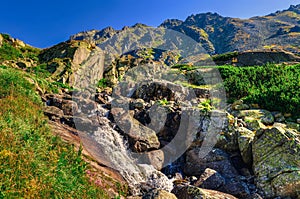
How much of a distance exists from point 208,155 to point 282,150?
378cm

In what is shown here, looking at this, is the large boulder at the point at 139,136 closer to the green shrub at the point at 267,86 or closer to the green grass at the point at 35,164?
the green grass at the point at 35,164

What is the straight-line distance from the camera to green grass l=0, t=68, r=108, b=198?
230 inches

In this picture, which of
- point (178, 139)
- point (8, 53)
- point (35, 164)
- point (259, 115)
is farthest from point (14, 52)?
point (35, 164)

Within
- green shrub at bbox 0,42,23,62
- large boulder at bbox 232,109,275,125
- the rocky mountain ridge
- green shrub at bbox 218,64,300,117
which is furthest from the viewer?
green shrub at bbox 0,42,23,62

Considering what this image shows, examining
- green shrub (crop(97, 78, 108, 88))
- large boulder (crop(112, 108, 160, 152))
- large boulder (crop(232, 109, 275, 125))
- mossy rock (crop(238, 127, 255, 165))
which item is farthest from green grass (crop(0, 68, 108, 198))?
green shrub (crop(97, 78, 108, 88))

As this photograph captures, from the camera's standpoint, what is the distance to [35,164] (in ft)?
22.6

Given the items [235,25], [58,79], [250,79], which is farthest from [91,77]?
[235,25]

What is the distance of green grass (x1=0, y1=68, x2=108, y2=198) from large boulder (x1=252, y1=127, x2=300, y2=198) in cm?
790

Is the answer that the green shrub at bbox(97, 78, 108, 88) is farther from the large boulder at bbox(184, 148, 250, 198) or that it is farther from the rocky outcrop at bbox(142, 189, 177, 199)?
the rocky outcrop at bbox(142, 189, 177, 199)

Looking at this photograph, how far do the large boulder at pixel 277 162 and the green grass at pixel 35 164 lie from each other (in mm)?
7904

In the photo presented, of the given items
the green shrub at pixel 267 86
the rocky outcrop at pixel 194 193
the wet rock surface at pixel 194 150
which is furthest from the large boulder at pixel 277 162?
the green shrub at pixel 267 86

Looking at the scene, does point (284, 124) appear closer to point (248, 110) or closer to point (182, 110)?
point (248, 110)

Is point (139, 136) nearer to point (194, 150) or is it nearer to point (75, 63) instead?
point (194, 150)

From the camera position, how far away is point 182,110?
18578 mm
